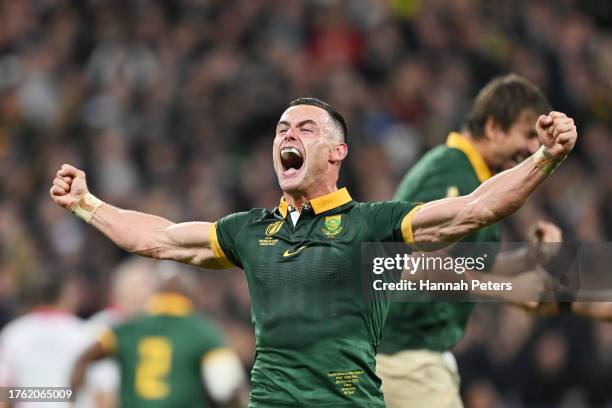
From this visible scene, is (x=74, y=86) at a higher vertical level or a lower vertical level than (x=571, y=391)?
higher

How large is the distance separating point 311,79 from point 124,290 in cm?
436

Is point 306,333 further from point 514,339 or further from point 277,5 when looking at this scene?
point 277,5

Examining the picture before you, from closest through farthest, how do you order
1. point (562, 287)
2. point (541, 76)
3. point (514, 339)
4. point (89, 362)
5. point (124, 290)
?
point (562, 287) < point (89, 362) < point (124, 290) < point (514, 339) < point (541, 76)

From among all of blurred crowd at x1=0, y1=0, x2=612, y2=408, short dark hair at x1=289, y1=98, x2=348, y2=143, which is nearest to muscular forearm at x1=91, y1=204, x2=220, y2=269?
short dark hair at x1=289, y1=98, x2=348, y2=143

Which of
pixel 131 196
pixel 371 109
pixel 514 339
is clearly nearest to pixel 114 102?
pixel 131 196

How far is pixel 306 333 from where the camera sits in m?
4.55

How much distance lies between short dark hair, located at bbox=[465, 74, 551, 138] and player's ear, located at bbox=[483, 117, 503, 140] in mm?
12

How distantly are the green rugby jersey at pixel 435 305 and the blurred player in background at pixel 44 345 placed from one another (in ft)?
8.64

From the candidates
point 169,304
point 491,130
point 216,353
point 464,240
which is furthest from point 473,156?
point 169,304

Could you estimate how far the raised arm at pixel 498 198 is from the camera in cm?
419

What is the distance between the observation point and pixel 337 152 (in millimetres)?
4930

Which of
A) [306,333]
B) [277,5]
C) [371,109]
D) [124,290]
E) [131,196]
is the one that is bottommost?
[306,333]

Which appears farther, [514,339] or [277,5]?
[277,5]

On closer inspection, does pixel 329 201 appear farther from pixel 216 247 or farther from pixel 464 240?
pixel 464 240
